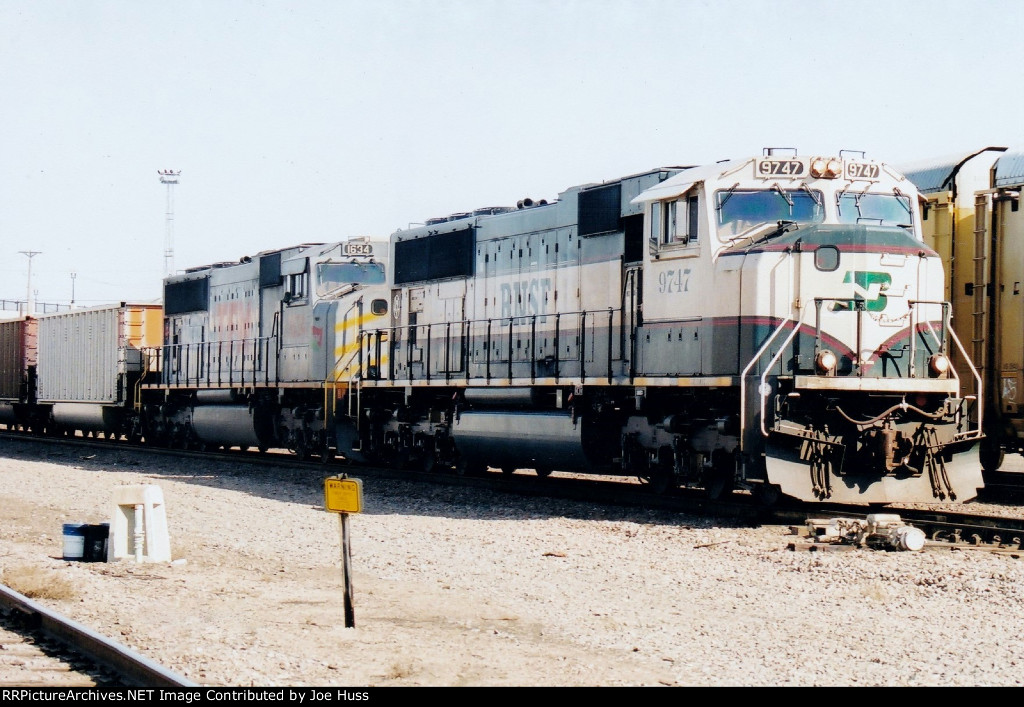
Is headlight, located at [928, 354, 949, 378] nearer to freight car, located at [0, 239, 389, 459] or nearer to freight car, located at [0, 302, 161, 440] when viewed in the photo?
freight car, located at [0, 239, 389, 459]

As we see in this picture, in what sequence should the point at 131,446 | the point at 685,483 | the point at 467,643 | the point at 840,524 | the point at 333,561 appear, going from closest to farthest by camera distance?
the point at 467,643 → the point at 333,561 → the point at 840,524 → the point at 685,483 → the point at 131,446

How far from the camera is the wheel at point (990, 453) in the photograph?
50.9 feet

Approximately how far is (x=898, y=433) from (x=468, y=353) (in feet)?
23.0

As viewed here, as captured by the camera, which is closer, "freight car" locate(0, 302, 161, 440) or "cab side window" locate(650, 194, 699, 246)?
"cab side window" locate(650, 194, 699, 246)

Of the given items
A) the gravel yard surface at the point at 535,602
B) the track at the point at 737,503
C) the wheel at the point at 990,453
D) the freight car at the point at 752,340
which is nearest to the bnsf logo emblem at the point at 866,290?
the freight car at the point at 752,340

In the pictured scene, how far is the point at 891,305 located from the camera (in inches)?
488

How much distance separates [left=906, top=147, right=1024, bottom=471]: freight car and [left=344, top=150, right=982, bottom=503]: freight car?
573mm

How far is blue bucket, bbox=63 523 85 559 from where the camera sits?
10.8 m

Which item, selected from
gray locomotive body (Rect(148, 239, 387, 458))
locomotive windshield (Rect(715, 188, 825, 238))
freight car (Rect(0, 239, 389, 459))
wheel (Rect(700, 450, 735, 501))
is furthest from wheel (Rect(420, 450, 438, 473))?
locomotive windshield (Rect(715, 188, 825, 238))

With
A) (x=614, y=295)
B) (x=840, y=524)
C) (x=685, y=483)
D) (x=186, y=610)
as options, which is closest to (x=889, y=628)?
(x=840, y=524)

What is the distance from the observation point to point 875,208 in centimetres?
1293

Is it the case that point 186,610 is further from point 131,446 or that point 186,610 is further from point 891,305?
point 131,446

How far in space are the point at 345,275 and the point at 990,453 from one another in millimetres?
10612

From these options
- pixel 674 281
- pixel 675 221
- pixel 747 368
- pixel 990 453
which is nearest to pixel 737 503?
pixel 747 368
